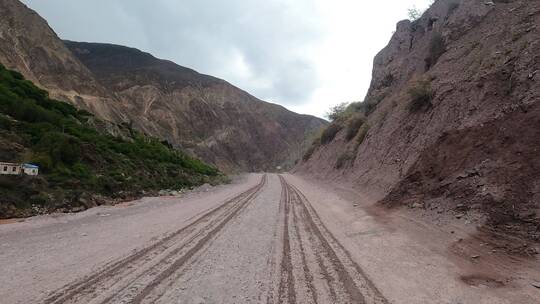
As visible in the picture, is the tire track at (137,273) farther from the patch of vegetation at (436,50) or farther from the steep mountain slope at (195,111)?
the steep mountain slope at (195,111)

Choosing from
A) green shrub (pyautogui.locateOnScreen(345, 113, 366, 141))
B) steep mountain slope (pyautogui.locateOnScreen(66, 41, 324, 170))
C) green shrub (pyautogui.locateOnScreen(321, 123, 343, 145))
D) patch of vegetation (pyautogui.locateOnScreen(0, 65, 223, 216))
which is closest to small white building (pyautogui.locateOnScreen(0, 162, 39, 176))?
patch of vegetation (pyautogui.locateOnScreen(0, 65, 223, 216))

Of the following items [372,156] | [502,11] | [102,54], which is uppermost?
[102,54]

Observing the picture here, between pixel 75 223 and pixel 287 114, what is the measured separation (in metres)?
145

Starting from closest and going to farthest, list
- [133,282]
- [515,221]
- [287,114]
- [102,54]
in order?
[133,282]
[515,221]
[102,54]
[287,114]

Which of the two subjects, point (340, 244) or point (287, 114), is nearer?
point (340, 244)

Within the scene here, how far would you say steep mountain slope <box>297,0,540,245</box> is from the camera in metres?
10.3

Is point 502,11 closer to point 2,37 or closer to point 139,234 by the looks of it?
point 139,234

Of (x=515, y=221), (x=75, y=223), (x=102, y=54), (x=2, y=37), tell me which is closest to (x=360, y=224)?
(x=515, y=221)

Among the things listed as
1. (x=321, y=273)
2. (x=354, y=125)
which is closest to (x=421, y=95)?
(x=321, y=273)

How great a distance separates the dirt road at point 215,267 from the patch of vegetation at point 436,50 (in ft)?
58.6

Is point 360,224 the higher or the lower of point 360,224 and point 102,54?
the lower

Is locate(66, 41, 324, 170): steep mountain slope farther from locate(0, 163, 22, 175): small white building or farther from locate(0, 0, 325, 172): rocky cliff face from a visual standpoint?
locate(0, 163, 22, 175): small white building

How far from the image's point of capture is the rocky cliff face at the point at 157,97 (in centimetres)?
6050

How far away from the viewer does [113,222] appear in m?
13.2
